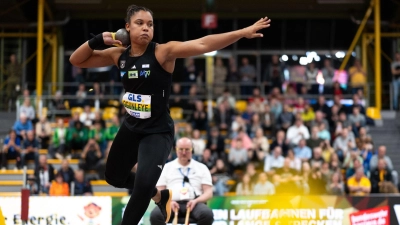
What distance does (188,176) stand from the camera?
33.8 ft

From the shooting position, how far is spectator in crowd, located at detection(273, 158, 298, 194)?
1534 centimetres

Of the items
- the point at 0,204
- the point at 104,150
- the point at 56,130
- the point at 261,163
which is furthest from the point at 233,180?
the point at 0,204

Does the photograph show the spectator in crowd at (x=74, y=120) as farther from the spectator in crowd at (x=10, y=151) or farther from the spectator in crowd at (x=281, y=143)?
the spectator in crowd at (x=281, y=143)

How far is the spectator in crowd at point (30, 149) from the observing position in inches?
685

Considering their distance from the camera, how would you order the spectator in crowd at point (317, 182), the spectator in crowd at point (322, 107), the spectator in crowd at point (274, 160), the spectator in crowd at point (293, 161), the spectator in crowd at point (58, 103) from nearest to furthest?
the spectator in crowd at point (317, 182), the spectator in crowd at point (293, 161), the spectator in crowd at point (274, 160), the spectator in crowd at point (322, 107), the spectator in crowd at point (58, 103)

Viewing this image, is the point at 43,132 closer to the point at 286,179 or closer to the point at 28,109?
the point at 28,109

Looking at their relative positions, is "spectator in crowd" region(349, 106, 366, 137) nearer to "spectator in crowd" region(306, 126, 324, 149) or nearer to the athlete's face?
"spectator in crowd" region(306, 126, 324, 149)

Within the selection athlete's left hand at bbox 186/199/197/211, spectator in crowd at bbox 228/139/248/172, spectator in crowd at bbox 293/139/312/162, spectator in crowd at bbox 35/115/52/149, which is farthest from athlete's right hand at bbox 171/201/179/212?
spectator in crowd at bbox 35/115/52/149

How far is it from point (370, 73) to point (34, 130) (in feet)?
38.1

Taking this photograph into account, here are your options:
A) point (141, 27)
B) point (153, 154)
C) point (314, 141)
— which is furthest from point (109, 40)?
point (314, 141)

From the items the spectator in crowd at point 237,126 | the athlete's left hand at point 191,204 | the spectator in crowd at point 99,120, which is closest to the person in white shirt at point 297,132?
the spectator in crowd at point 237,126

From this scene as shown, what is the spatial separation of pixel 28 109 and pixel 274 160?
6505 millimetres

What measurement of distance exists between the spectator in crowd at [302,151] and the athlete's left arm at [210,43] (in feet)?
33.6

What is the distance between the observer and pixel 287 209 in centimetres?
1176
